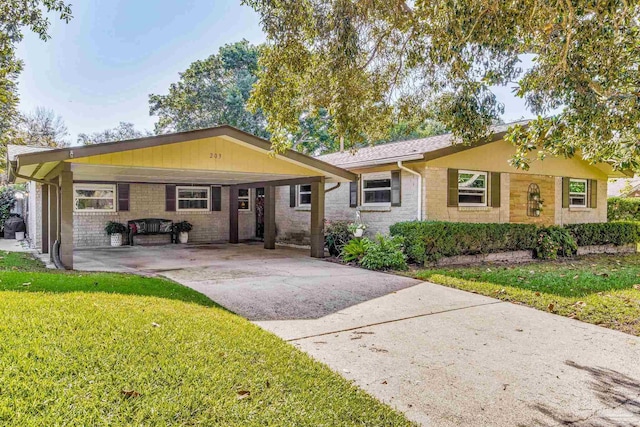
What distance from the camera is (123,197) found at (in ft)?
50.6

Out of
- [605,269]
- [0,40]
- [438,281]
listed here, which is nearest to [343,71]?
[438,281]

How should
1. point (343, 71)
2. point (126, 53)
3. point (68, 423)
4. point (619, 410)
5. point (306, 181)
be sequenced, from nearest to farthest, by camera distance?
point (68, 423), point (619, 410), point (343, 71), point (306, 181), point (126, 53)

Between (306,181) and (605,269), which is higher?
(306,181)

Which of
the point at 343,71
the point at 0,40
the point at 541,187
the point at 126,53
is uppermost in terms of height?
the point at 126,53

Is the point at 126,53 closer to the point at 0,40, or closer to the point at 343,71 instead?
the point at 0,40

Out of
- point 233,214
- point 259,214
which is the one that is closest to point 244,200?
point 259,214

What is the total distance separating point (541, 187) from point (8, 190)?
76.9 ft

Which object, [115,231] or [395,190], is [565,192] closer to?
[395,190]

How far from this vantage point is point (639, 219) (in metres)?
20.4

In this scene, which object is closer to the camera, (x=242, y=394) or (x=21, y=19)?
(x=242, y=394)

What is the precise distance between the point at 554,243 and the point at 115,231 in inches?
586

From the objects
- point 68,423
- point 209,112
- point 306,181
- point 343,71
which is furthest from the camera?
point 209,112

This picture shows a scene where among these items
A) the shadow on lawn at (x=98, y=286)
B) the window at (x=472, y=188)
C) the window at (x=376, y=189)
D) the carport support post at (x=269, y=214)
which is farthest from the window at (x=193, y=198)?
the window at (x=472, y=188)

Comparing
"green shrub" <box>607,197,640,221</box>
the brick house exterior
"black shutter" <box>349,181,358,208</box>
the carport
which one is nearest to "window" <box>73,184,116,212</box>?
Answer: the brick house exterior
